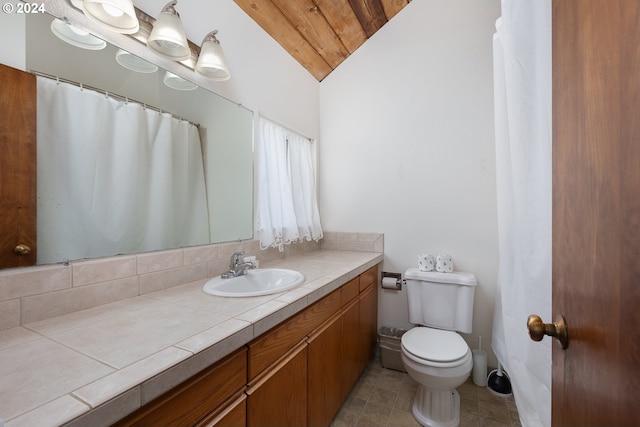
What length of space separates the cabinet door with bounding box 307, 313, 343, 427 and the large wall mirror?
0.78 m

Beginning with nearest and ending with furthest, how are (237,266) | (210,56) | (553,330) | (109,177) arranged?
1. (553,330)
2. (109,177)
3. (210,56)
4. (237,266)

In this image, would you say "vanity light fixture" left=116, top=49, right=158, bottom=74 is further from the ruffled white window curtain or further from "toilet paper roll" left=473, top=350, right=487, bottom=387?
"toilet paper roll" left=473, top=350, right=487, bottom=387

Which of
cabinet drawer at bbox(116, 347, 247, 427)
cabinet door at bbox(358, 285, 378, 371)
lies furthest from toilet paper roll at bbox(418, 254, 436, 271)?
cabinet drawer at bbox(116, 347, 247, 427)

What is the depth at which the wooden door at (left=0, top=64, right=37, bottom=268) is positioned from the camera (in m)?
0.80

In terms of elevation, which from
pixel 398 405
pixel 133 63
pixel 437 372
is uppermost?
pixel 133 63

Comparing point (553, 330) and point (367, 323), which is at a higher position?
point (553, 330)

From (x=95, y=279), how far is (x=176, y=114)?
826mm

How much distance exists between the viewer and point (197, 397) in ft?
2.19

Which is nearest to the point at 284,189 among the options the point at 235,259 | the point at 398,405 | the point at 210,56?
the point at 235,259

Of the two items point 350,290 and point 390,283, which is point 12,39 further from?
point 390,283

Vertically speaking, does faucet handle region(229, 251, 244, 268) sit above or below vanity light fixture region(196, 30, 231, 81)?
below

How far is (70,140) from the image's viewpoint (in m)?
0.94

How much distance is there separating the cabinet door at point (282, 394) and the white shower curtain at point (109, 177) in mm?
757

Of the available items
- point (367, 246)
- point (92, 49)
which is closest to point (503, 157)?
point (367, 246)
